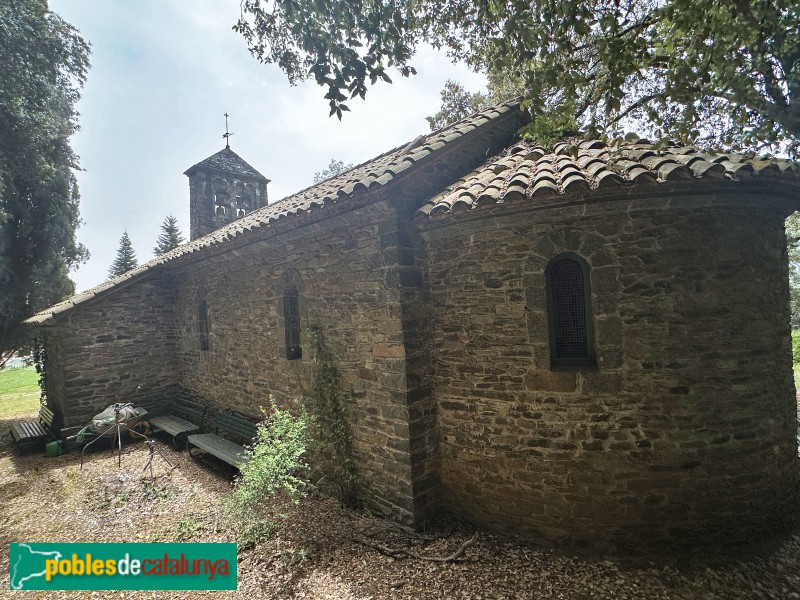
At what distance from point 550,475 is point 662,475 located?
1.13 meters

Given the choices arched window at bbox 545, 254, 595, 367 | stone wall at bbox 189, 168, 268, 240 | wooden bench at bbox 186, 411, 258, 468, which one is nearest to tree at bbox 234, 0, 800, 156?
arched window at bbox 545, 254, 595, 367

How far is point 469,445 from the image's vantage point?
462 cm

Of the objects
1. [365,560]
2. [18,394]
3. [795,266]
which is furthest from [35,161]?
[795,266]

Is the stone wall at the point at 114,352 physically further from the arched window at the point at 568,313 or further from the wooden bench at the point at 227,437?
the arched window at the point at 568,313

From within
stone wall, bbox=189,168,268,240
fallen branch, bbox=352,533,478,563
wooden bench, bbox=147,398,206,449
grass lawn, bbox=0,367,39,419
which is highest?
stone wall, bbox=189,168,268,240

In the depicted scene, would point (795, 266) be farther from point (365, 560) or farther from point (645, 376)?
point (365, 560)

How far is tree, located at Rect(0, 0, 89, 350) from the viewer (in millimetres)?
10117

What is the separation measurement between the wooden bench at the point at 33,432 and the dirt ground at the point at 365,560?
11.2 feet

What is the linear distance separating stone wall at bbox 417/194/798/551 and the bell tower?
1100 cm

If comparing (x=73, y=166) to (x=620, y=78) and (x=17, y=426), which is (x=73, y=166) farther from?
(x=620, y=78)

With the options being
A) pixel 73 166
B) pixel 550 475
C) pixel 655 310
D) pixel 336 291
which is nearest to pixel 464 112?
pixel 336 291

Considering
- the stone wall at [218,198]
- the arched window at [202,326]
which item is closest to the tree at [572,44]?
the arched window at [202,326]

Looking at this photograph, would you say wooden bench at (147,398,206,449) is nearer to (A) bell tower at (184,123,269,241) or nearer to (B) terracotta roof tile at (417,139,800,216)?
(A) bell tower at (184,123,269,241)

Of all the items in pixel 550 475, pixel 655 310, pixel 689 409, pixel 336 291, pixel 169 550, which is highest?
pixel 336 291
